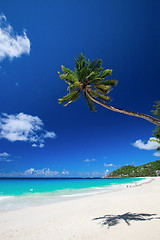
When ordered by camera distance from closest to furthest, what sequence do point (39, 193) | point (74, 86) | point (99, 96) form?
point (74, 86), point (99, 96), point (39, 193)

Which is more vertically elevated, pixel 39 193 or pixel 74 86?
pixel 74 86

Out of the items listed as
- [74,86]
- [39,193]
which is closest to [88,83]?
[74,86]

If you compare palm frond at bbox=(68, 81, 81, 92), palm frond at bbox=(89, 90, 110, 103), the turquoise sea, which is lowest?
the turquoise sea

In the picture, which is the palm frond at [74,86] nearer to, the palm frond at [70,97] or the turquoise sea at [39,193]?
the palm frond at [70,97]

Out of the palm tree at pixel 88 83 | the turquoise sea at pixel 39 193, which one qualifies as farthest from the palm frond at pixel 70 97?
the turquoise sea at pixel 39 193

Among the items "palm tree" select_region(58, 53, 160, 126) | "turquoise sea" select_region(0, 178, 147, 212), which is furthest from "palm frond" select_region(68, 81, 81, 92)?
"turquoise sea" select_region(0, 178, 147, 212)

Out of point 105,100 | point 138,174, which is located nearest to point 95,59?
point 105,100

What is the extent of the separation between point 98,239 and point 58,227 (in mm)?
2522

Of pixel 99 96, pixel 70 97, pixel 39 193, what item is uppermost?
pixel 70 97

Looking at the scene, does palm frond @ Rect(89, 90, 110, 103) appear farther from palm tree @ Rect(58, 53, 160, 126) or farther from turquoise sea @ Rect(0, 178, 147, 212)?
turquoise sea @ Rect(0, 178, 147, 212)

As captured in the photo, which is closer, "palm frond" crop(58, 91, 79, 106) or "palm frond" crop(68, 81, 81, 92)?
"palm frond" crop(68, 81, 81, 92)

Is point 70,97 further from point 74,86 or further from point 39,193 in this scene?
point 39,193

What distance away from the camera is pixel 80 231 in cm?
538

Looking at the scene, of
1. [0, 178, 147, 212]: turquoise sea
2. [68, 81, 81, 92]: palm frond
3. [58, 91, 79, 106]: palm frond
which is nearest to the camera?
[68, 81, 81, 92]: palm frond
